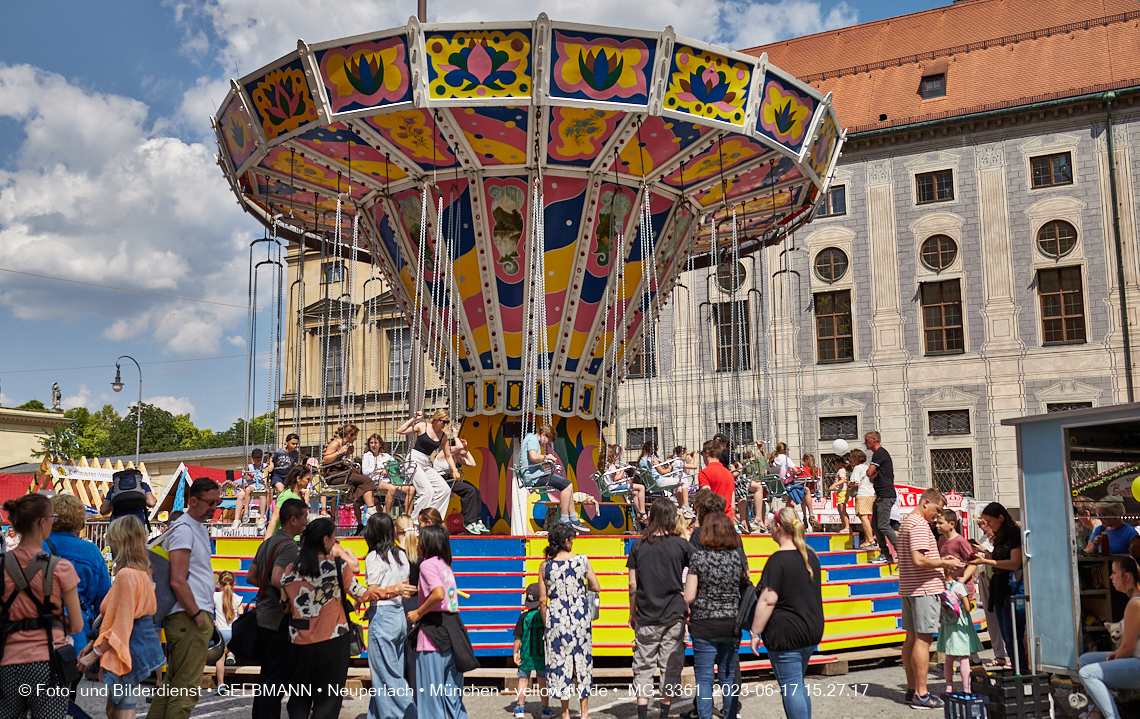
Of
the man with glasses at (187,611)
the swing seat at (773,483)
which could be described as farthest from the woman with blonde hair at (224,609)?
the swing seat at (773,483)

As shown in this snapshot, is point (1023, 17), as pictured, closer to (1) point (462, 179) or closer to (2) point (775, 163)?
(2) point (775, 163)

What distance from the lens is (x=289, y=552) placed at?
523cm

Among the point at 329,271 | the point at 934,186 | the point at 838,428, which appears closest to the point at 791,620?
the point at 838,428

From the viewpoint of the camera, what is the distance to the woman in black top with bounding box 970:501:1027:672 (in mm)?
7199

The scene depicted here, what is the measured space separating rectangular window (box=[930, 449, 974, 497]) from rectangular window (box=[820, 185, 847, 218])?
7774 mm

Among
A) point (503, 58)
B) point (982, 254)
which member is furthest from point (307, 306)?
point (503, 58)

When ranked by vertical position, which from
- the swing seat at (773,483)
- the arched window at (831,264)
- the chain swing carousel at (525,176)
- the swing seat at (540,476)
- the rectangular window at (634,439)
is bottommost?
the swing seat at (773,483)

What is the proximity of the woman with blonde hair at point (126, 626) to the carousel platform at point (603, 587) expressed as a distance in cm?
406

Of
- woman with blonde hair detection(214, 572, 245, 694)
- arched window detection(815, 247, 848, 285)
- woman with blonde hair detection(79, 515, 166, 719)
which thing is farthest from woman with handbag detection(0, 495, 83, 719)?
arched window detection(815, 247, 848, 285)

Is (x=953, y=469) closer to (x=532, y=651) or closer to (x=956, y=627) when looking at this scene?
(x=956, y=627)

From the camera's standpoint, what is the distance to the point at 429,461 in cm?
1054

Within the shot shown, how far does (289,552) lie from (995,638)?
616 cm

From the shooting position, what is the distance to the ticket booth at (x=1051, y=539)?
645 cm

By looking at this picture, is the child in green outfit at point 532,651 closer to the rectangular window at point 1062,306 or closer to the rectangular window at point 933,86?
the rectangular window at point 1062,306
